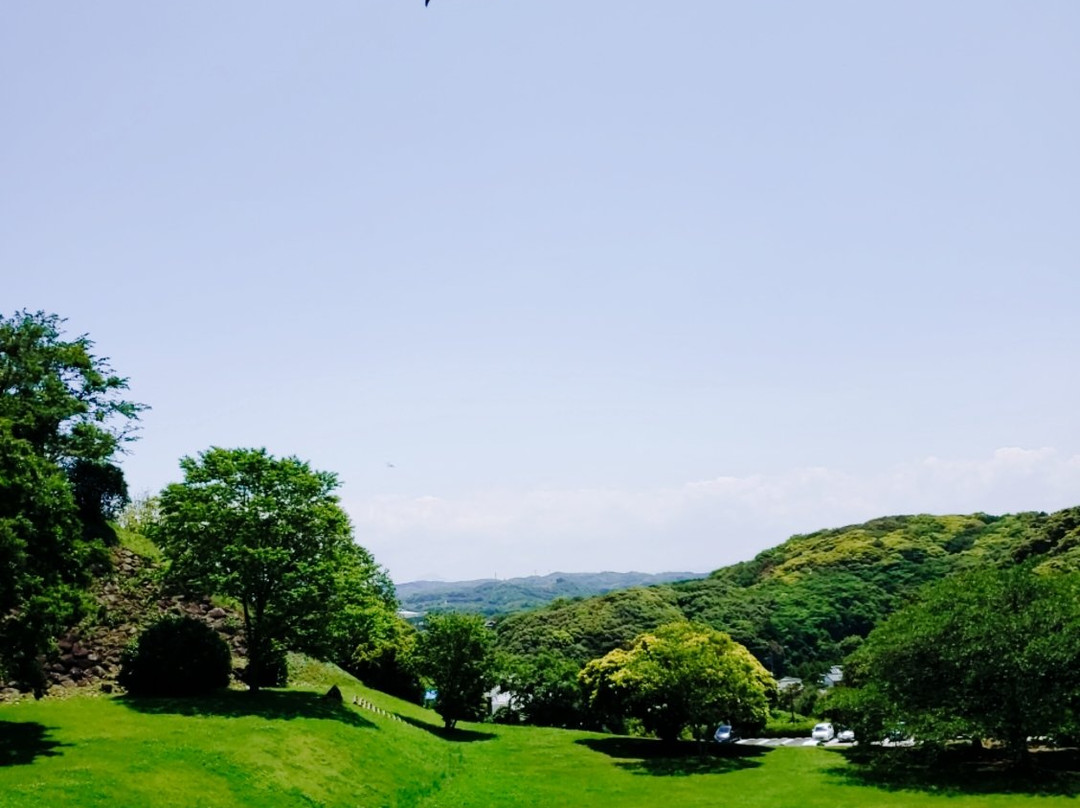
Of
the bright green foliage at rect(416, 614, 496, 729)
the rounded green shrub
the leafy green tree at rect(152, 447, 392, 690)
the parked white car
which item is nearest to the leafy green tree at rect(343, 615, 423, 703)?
the bright green foliage at rect(416, 614, 496, 729)

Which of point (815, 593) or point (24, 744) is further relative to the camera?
point (815, 593)

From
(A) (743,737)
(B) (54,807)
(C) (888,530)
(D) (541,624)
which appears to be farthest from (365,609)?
(C) (888,530)

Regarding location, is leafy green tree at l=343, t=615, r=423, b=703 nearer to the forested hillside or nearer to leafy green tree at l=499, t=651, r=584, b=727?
leafy green tree at l=499, t=651, r=584, b=727

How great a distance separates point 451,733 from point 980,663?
103 feet

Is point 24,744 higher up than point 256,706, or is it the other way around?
point 24,744

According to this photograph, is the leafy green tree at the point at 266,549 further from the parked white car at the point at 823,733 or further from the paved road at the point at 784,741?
the parked white car at the point at 823,733

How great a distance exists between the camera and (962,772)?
1483 inches

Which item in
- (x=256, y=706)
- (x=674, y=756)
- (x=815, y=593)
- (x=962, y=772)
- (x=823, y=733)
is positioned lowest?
(x=823, y=733)

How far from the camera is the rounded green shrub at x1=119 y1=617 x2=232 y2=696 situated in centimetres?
3619

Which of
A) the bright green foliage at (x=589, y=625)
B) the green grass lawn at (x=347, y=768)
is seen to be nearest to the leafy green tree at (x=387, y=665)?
the green grass lawn at (x=347, y=768)

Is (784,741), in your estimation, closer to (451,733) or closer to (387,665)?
(451,733)

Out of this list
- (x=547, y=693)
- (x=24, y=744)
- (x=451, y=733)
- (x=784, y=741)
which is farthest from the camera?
(x=784, y=741)

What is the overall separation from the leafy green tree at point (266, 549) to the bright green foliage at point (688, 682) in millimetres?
17400

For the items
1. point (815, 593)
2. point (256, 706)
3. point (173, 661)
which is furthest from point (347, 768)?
→ point (815, 593)
